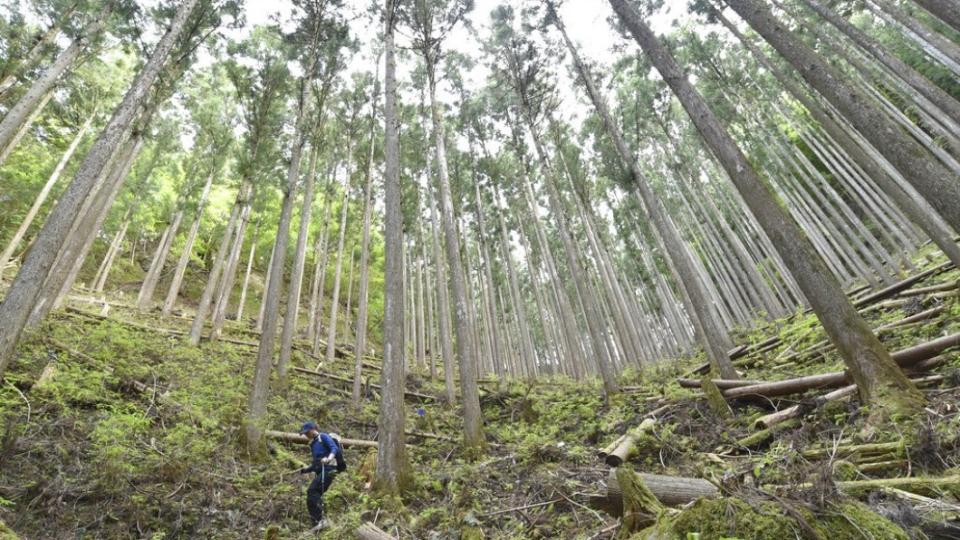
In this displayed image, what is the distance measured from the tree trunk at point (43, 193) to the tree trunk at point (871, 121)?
20.4 metres


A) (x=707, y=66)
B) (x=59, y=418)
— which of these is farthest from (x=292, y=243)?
(x=707, y=66)

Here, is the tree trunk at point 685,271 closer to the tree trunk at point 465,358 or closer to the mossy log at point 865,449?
the mossy log at point 865,449

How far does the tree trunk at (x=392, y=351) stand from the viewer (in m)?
6.48

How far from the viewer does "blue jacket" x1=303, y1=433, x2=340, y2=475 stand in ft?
19.6

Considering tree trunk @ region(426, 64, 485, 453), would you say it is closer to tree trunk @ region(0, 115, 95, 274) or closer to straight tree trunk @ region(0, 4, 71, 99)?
straight tree trunk @ region(0, 4, 71, 99)

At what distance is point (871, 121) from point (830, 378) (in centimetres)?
329

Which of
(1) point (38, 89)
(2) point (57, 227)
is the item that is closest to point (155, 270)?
(1) point (38, 89)

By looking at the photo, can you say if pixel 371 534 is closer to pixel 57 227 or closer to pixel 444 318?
pixel 57 227

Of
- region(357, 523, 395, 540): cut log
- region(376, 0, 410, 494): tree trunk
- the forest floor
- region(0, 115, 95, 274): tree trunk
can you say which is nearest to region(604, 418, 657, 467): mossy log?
the forest floor

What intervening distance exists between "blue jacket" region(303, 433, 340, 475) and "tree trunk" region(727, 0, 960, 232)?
8.01m

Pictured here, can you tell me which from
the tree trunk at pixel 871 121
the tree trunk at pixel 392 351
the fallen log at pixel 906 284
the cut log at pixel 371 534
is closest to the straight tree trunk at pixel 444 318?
the tree trunk at pixel 392 351

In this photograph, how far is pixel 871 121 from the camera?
5.20 metres

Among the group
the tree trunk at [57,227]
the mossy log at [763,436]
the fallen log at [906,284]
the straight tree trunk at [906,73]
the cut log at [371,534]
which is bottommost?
the cut log at [371,534]

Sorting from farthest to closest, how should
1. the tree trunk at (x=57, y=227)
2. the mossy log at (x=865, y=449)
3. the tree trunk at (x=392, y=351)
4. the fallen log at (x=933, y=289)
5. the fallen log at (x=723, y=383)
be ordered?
1. the fallen log at (x=933, y=289)
2. the fallen log at (x=723, y=383)
3. the tree trunk at (x=392, y=351)
4. the tree trunk at (x=57, y=227)
5. the mossy log at (x=865, y=449)
